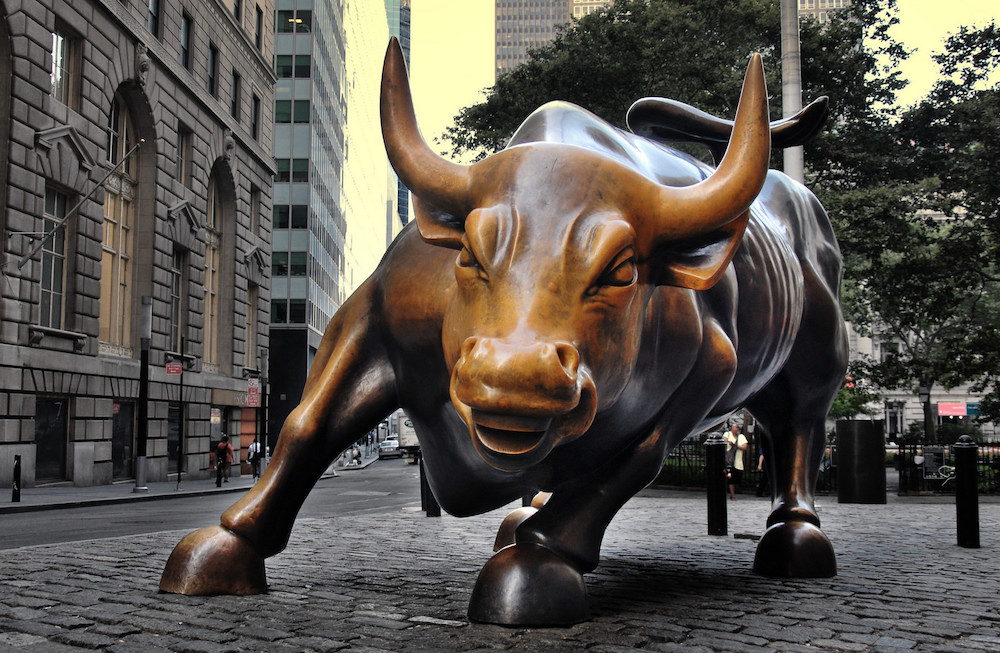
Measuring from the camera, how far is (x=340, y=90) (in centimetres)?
6272

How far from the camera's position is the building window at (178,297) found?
2862 cm

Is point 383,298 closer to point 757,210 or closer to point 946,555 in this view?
point 757,210

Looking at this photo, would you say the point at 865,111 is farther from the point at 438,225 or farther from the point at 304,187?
the point at 304,187

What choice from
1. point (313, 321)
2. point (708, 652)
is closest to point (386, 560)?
point (708, 652)

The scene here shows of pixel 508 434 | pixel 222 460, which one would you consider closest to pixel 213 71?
pixel 222 460

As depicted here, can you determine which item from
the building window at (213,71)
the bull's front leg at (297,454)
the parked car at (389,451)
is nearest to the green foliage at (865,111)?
the building window at (213,71)

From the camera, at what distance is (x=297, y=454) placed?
4266mm

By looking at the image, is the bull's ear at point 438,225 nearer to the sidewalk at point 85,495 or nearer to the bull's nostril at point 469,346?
the bull's nostril at point 469,346

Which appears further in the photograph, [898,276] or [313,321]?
[313,321]

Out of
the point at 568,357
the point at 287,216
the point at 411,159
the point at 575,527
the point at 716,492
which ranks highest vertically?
the point at 287,216

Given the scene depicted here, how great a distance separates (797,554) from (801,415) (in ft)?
3.24

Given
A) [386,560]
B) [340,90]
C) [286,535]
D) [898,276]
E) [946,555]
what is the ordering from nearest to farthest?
[286,535], [386,560], [946,555], [898,276], [340,90]

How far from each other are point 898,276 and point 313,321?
36129 mm

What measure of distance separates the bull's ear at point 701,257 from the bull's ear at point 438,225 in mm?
728
